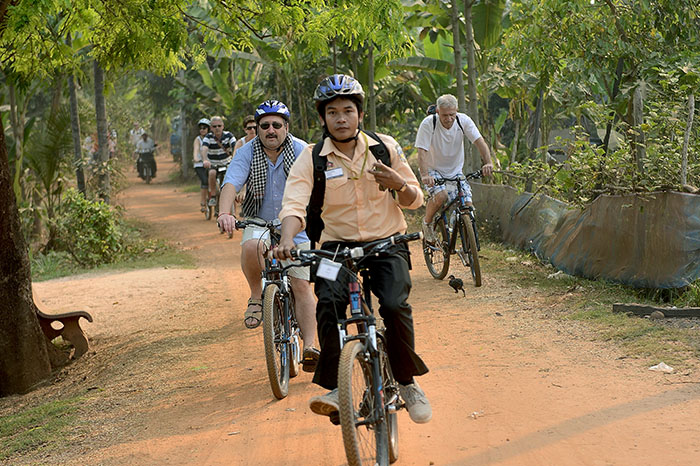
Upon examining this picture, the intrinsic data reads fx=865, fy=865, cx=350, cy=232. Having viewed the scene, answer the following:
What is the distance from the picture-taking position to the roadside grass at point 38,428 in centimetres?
602

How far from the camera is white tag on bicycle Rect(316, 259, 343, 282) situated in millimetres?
4012

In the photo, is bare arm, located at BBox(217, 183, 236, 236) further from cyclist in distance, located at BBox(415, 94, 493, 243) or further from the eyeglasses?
cyclist in distance, located at BBox(415, 94, 493, 243)

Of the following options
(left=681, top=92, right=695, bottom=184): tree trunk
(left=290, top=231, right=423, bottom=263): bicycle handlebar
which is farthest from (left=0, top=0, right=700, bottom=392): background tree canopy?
(left=290, top=231, right=423, bottom=263): bicycle handlebar

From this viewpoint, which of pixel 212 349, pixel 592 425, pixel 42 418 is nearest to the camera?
pixel 592 425

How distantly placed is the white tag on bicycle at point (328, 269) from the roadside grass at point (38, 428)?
2923 mm

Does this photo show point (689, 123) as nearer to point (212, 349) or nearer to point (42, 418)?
point (212, 349)

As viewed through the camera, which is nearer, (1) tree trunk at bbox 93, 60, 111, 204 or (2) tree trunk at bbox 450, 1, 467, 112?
(2) tree trunk at bbox 450, 1, 467, 112

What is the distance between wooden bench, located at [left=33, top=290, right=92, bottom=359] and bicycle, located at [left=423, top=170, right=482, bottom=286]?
401cm

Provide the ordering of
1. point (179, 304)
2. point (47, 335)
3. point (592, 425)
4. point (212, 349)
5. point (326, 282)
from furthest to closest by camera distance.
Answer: point (179, 304)
point (47, 335)
point (212, 349)
point (592, 425)
point (326, 282)

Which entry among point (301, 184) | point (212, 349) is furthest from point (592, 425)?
point (212, 349)

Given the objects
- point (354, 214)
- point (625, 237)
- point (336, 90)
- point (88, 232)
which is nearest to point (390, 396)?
point (354, 214)

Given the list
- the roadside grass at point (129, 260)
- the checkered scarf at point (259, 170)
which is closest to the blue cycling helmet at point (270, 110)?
the checkered scarf at point (259, 170)

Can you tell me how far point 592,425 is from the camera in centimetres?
503

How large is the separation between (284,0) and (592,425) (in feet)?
20.6
